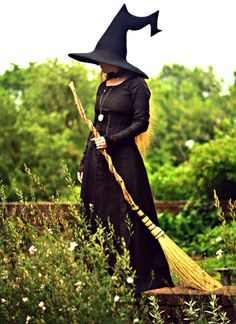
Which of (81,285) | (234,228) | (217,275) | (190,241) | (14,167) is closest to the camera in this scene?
(81,285)

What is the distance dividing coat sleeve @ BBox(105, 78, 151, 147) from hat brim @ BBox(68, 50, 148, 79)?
109mm

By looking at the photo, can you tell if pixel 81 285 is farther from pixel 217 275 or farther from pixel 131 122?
pixel 217 275

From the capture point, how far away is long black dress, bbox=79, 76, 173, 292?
606 cm

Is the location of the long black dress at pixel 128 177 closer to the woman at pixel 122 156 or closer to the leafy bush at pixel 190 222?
the woman at pixel 122 156

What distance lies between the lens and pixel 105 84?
20.7ft

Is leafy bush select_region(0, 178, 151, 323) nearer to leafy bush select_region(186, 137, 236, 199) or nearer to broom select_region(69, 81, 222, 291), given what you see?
broom select_region(69, 81, 222, 291)

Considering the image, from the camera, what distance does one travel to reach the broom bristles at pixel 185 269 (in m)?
6.03

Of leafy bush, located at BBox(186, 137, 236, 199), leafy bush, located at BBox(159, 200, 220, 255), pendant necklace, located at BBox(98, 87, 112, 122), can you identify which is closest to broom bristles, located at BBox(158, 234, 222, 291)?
pendant necklace, located at BBox(98, 87, 112, 122)

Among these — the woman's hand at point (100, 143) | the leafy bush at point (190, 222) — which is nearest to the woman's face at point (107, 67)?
the woman's hand at point (100, 143)

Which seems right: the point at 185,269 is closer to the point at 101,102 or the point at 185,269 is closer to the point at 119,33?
the point at 101,102

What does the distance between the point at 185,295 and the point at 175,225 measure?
6.48 m

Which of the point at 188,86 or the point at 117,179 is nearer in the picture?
the point at 117,179

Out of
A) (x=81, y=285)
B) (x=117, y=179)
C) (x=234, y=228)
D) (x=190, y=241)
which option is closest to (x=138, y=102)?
(x=117, y=179)

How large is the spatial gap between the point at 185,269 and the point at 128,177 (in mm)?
777
